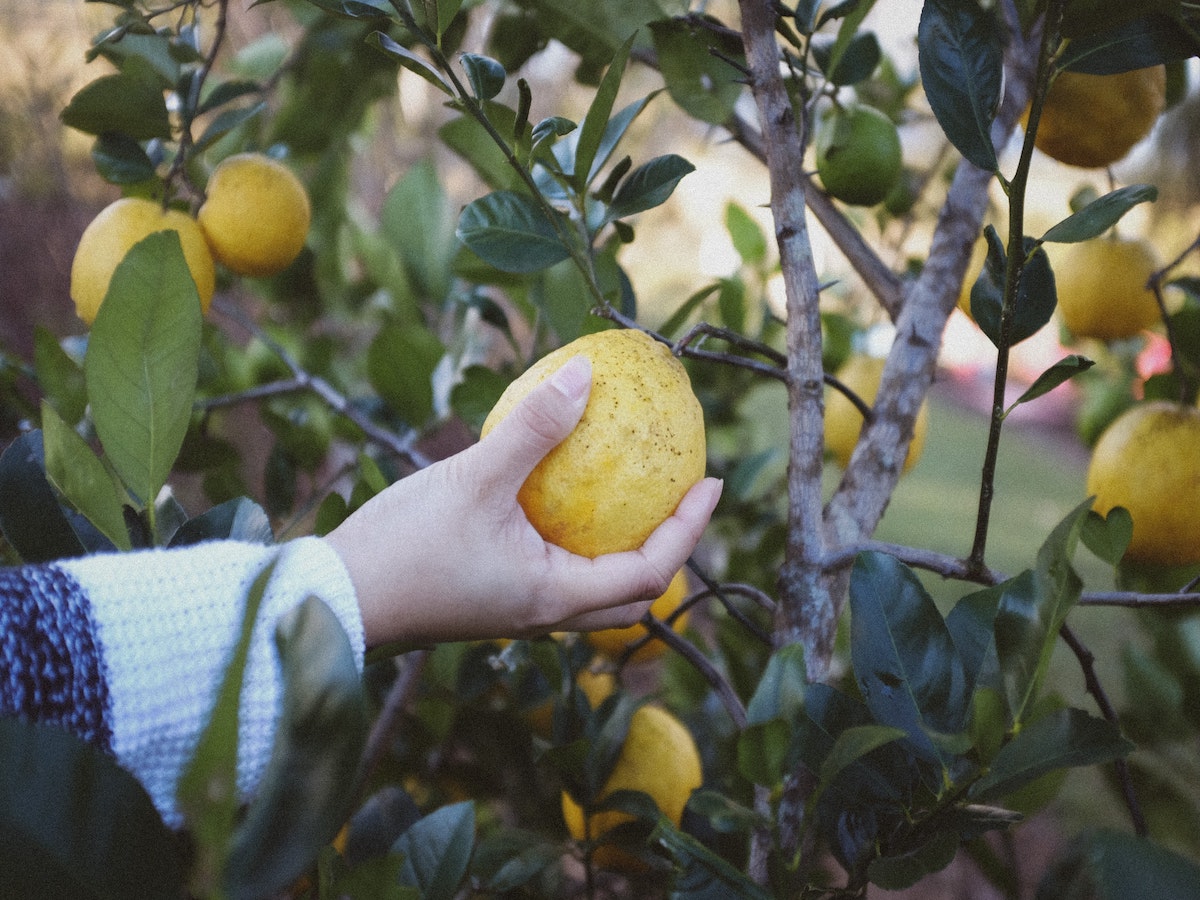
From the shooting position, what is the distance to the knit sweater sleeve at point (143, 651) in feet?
1.23

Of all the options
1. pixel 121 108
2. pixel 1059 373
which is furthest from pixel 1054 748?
pixel 121 108

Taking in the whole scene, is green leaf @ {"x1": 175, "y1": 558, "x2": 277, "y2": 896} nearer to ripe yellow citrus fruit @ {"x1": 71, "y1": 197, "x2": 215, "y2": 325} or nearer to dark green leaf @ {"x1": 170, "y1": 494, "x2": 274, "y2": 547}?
dark green leaf @ {"x1": 170, "y1": 494, "x2": 274, "y2": 547}

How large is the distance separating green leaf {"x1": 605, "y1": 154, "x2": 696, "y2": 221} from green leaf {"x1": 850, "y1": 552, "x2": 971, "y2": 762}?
0.24 meters

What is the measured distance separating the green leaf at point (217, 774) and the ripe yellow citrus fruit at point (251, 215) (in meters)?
0.59

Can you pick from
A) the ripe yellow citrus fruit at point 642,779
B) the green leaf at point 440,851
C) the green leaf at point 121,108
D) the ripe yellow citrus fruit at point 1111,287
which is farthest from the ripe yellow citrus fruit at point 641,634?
the green leaf at point 121,108

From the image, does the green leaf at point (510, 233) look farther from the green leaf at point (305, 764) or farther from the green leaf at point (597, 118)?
the green leaf at point (305, 764)

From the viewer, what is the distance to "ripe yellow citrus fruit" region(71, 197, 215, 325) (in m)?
0.67

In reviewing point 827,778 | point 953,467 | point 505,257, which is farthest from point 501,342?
point 827,778

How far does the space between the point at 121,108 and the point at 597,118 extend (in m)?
0.44

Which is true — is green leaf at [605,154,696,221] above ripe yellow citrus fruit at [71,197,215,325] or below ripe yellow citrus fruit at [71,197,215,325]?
above

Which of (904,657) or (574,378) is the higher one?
(574,378)

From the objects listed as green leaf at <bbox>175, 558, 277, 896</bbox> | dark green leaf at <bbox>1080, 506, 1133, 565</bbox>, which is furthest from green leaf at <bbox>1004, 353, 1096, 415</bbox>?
green leaf at <bbox>175, 558, 277, 896</bbox>

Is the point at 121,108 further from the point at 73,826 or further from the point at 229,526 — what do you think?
the point at 73,826

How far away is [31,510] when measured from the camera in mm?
487
